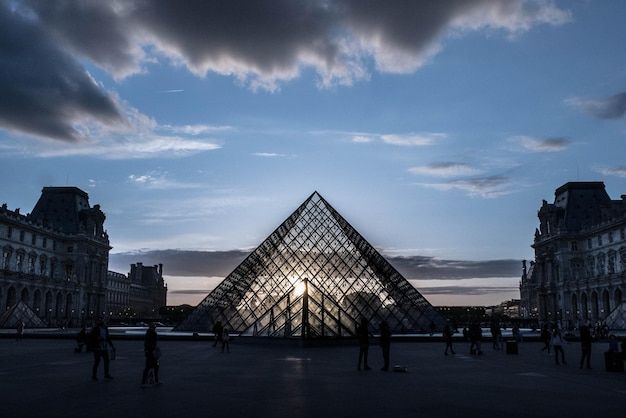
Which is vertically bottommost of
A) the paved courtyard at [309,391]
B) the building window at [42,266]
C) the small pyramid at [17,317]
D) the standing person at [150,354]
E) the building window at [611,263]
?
the small pyramid at [17,317]

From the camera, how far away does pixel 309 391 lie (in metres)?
9.62

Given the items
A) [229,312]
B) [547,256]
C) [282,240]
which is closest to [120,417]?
[229,312]

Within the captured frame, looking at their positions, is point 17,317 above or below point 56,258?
below

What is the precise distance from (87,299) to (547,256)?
241ft

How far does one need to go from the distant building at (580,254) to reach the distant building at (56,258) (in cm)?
6780

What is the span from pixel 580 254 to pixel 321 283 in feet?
194

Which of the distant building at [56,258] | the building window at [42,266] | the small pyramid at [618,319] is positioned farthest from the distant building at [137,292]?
the small pyramid at [618,319]

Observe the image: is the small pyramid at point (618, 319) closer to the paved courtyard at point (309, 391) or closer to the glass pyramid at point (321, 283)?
the glass pyramid at point (321, 283)

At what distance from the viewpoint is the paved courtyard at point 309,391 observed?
7699mm

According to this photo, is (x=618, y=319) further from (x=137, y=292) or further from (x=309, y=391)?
(x=137, y=292)

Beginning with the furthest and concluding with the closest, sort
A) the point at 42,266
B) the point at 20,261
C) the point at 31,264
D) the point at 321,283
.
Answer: the point at 42,266, the point at 31,264, the point at 20,261, the point at 321,283

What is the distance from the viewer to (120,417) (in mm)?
7184


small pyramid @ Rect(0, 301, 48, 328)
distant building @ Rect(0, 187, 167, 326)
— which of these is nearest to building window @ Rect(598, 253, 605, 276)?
small pyramid @ Rect(0, 301, 48, 328)

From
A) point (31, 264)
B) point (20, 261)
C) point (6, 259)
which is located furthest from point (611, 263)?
point (31, 264)
